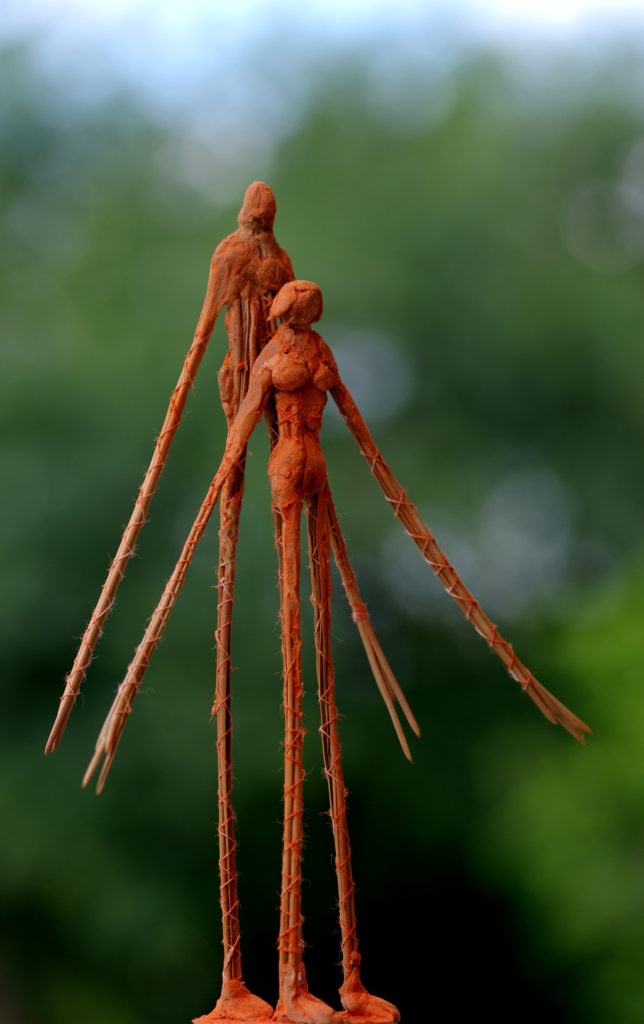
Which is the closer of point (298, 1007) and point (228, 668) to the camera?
point (298, 1007)

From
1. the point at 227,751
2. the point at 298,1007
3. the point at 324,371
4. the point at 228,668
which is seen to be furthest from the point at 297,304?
the point at 298,1007

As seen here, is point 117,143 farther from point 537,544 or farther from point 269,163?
→ point 537,544

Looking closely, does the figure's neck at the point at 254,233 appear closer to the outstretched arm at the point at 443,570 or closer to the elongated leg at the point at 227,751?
the outstretched arm at the point at 443,570

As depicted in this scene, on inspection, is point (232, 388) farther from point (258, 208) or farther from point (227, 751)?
point (227, 751)

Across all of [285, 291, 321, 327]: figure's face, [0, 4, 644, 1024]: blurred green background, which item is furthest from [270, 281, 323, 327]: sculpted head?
[0, 4, 644, 1024]: blurred green background

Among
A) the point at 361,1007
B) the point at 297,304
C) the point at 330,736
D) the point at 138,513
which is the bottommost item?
the point at 361,1007

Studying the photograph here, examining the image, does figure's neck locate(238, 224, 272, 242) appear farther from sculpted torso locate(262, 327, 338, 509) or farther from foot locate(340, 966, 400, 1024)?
foot locate(340, 966, 400, 1024)

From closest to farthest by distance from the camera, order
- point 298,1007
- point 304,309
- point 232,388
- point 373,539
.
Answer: point 298,1007 → point 304,309 → point 232,388 → point 373,539

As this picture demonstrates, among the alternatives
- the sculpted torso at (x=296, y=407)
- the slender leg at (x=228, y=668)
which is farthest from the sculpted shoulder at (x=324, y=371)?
the slender leg at (x=228, y=668)
